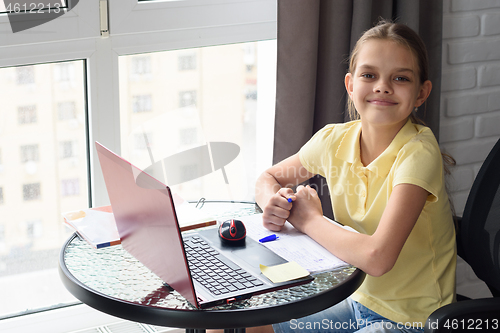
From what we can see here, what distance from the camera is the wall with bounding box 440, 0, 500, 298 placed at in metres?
2.00

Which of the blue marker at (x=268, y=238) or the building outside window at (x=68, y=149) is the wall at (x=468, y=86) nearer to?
the blue marker at (x=268, y=238)

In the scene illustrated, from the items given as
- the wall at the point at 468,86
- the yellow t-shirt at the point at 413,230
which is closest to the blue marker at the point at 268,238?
the yellow t-shirt at the point at 413,230

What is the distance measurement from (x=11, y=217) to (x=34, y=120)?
1.10ft

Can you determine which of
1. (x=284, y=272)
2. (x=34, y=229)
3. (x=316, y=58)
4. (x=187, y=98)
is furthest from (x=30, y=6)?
(x=284, y=272)

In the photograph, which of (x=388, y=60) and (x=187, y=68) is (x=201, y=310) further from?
(x=187, y=68)

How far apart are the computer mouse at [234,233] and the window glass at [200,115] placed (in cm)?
75

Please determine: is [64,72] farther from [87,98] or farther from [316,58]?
[316,58]

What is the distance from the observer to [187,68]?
1.88 meters

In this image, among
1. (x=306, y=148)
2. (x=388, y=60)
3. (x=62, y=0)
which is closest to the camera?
(x=388, y=60)

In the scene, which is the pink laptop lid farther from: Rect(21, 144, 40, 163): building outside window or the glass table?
Rect(21, 144, 40, 163): building outside window

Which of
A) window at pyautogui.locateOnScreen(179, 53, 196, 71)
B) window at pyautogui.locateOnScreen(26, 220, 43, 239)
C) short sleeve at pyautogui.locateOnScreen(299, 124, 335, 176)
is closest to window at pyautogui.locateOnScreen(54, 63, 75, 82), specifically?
window at pyautogui.locateOnScreen(179, 53, 196, 71)

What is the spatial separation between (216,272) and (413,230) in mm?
516

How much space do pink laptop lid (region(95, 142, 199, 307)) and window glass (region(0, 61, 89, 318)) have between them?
0.73 metres

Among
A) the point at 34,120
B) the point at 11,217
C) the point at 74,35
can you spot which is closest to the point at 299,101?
the point at 74,35
